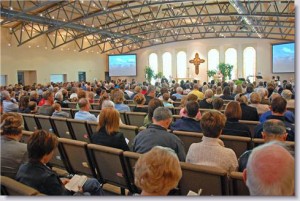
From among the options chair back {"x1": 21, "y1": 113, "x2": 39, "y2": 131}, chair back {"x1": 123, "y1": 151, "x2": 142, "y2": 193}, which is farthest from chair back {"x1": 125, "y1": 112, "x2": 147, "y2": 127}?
chair back {"x1": 123, "y1": 151, "x2": 142, "y2": 193}

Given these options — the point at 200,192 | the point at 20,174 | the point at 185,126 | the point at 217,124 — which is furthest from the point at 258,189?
the point at 185,126

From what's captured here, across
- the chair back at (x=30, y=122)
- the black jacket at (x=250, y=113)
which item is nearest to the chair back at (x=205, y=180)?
the black jacket at (x=250, y=113)

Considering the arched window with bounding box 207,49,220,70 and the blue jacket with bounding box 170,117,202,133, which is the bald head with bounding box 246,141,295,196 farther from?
the arched window with bounding box 207,49,220,70

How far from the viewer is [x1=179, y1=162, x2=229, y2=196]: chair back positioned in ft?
7.39

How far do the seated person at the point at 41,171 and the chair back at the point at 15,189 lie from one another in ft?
0.69

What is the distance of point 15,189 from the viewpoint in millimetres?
1993

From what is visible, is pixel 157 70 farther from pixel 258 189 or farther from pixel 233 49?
pixel 258 189

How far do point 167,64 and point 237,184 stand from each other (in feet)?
82.2

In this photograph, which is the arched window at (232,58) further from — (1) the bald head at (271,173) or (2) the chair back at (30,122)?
(1) the bald head at (271,173)

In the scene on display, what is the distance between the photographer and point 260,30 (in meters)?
21.1

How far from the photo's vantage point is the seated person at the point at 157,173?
1829 mm

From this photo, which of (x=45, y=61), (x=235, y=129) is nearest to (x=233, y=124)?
(x=235, y=129)

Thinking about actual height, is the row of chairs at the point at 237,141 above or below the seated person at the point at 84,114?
below

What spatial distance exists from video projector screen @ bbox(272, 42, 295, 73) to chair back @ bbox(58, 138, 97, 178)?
1920 cm
